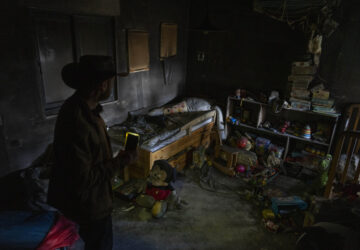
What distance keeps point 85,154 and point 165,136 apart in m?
2.46

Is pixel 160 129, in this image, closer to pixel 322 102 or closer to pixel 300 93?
pixel 300 93

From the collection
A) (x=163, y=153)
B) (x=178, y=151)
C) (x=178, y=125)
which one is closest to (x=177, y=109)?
(x=178, y=125)

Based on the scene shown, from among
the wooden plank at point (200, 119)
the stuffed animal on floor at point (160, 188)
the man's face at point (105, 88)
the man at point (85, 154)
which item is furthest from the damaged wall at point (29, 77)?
the man's face at point (105, 88)

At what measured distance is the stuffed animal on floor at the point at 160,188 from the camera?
134 inches

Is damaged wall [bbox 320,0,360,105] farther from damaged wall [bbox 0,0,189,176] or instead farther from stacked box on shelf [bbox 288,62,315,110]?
Answer: damaged wall [bbox 0,0,189,176]

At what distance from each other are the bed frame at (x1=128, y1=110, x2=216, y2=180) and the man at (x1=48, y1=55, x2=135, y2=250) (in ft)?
6.18

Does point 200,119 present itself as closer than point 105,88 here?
No

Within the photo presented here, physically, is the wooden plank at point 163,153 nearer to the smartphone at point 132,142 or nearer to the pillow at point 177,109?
the pillow at point 177,109

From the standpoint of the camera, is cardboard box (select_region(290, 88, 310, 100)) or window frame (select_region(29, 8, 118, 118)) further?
cardboard box (select_region(290, 88, 310, 100))

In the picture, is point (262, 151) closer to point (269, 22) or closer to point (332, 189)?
point (332, 189)

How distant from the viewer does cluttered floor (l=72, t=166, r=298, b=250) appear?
9.52ft

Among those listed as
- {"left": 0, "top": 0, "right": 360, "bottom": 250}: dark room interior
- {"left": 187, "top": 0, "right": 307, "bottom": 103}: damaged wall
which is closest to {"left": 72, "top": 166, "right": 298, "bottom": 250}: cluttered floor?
{"left": 0, "top": 0, "right": 360, "bottom": 250}: dark room interior

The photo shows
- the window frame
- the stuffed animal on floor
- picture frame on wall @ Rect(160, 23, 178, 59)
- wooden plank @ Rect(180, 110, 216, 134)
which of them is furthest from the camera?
picture frame on wall @ Rect(160, 23, 178, 59)

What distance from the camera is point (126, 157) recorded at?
1.83 m
